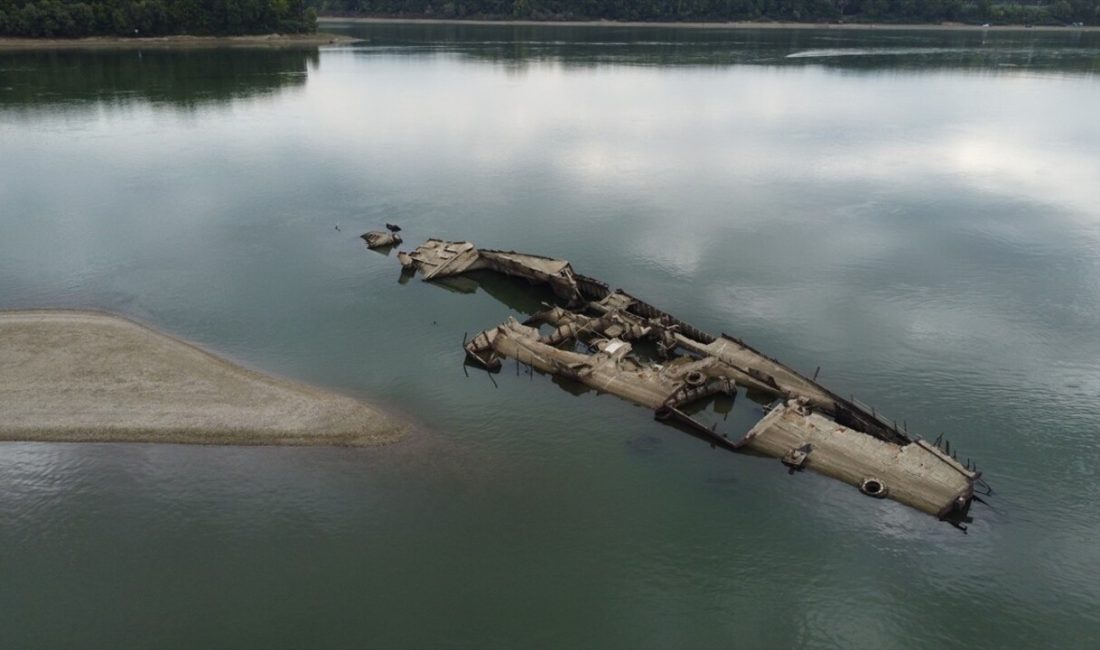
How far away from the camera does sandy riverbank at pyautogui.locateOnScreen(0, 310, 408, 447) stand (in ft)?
154

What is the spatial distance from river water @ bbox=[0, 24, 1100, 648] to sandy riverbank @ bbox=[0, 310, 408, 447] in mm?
1543

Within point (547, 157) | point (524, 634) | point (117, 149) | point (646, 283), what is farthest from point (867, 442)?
point (117, 149)

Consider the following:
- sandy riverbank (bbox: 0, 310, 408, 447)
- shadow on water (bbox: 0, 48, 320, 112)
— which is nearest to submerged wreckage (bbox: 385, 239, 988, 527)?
sandy riverbank (bbox: 0, 310, 408, 447)

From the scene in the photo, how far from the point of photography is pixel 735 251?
258 ft

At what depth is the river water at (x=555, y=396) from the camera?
118ft

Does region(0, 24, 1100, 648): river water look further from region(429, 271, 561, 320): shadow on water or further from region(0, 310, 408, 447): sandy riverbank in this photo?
region(0, 310, 408, 447): sandy riverbank

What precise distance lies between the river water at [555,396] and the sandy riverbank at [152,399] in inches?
60.7

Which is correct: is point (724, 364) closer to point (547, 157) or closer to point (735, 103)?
point (547, 157)

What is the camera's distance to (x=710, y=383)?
2041 inches

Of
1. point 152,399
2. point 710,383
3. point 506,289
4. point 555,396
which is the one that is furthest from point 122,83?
point 710,383

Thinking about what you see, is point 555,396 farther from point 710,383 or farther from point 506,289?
point 506,289

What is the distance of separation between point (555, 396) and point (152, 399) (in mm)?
27779

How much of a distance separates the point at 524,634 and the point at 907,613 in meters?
18.7

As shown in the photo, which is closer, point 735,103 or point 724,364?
point 724,364
